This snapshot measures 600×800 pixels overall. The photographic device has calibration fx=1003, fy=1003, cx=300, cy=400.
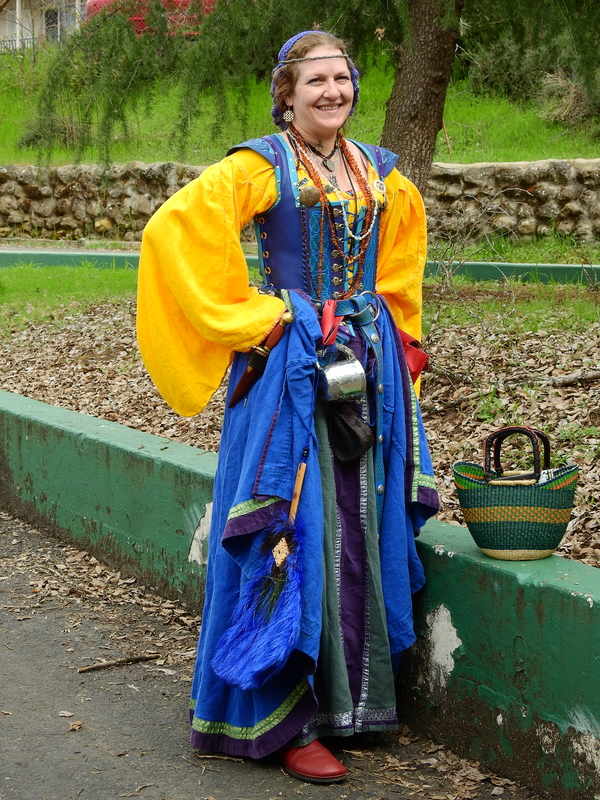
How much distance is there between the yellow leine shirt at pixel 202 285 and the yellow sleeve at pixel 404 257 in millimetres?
502

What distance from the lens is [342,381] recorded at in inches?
114

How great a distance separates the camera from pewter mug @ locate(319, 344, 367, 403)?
2.90 meters

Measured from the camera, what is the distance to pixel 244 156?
298 cm

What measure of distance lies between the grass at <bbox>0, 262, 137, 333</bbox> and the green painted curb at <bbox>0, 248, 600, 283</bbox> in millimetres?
558

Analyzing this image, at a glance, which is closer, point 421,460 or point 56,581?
point 421,460

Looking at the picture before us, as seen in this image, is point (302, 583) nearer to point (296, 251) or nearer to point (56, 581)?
point (296, 251)

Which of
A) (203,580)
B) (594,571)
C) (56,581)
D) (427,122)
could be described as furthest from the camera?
(427,122)

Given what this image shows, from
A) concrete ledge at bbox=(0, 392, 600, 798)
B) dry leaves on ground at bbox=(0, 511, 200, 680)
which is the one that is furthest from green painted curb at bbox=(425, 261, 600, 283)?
concrete ledge at bbox=(0, 392, 600, 798)

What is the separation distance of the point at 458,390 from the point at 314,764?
2873 millimetres

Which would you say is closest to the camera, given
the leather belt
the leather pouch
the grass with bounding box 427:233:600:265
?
the leather pouch

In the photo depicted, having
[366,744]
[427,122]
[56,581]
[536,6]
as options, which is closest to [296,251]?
[366,744]

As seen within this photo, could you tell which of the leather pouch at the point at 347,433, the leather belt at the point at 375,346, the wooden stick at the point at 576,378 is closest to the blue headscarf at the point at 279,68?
the leather belt at the point at 375,346

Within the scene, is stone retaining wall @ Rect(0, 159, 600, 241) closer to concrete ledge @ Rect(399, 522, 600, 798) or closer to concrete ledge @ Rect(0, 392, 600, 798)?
concrete ledge @ Rect(0, 392, 600, 798)

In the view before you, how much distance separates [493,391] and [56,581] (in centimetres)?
240
